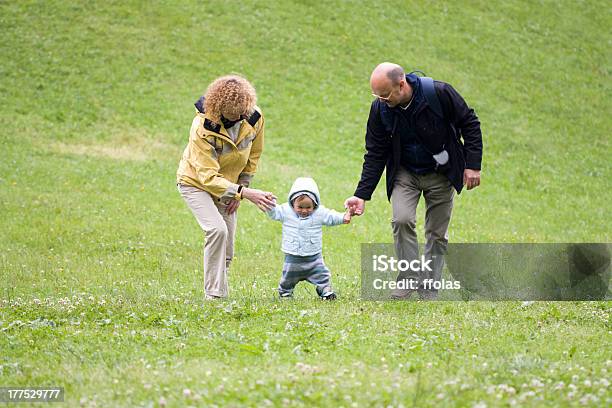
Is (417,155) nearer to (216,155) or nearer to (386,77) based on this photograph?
(386,77)

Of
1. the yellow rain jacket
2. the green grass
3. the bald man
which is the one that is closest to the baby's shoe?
the green grass

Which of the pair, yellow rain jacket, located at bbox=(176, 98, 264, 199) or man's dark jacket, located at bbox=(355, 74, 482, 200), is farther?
yellow rain jacket, located at bbox=(176, 98, 264, 199)

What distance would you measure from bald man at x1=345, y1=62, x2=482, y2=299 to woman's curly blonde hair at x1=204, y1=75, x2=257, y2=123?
1.42m

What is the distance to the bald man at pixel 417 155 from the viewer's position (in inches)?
361

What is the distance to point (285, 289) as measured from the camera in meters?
9.91

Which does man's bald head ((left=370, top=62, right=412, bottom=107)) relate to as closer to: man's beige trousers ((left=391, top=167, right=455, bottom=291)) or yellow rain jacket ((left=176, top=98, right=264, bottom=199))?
man's beige trousers ((left=391, top=167, right=455, bottom=291))

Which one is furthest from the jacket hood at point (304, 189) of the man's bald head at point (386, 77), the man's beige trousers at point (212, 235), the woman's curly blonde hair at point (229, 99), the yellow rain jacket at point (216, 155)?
the man's bald head at point (386, 77)

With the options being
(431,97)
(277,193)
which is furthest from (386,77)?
(277,193)

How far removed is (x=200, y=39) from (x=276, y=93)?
16.3ft

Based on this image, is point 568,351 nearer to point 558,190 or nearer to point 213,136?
point 213,136

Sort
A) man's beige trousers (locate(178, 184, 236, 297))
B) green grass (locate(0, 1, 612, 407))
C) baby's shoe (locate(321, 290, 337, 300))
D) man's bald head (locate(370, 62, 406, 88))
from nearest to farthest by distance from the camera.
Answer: green grass (locate(0, 1, 612, 407)), man's bald head (locate(370, 62, 406, 88)), man's beige trousers (locate(178, 184, 236, 297)), baby's shoe (locate(321, 290, 337, 300))

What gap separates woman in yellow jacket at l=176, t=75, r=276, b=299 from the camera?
9.25m

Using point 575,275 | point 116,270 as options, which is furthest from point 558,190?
point 116,270

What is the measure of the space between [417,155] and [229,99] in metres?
2.22
